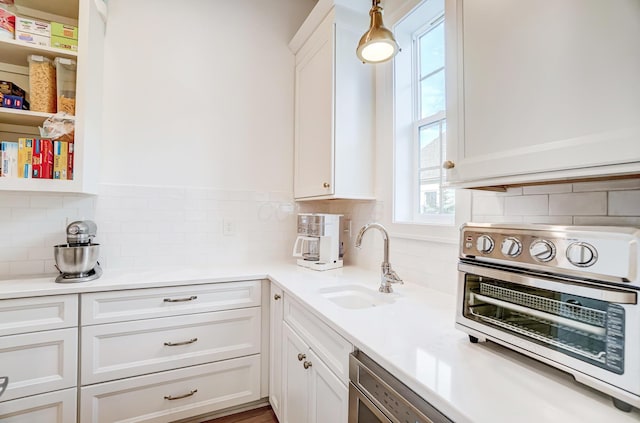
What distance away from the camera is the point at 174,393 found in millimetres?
1686

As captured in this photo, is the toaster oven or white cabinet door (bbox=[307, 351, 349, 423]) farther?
white cabinet door (bbox=[307, 351, 349, 423])

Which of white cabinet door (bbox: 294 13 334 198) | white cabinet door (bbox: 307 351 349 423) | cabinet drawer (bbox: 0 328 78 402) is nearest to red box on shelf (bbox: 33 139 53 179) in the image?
cabinet drawer (bbox: 0 328 78 402)

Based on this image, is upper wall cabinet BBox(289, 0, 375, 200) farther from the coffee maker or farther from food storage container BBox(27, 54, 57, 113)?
food storage container BBox(27, 54, 57, 113)

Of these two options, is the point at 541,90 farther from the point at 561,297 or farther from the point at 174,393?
the point at 174,393

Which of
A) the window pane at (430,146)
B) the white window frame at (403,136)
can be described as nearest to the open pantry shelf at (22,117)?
the white window frame at (403,136)

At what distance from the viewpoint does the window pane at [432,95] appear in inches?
67.4

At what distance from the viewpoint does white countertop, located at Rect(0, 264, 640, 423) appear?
587 millimetres

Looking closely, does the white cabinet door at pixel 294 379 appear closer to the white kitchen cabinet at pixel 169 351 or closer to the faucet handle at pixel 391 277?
the white kitchen cabinet at pixel 169 351

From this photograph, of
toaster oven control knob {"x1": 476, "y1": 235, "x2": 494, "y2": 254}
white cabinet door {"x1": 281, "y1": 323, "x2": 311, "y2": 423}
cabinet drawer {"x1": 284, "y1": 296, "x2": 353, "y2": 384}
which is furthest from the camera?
white cabinet door {"x1": 281, "y1": 323, "x2": 311, "y2": 423}

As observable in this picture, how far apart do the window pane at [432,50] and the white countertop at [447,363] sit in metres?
1.28

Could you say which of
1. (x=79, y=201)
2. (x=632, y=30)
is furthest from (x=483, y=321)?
(x=79, y=201)

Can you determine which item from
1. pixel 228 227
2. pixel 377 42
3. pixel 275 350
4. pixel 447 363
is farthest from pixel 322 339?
pixel 228 227

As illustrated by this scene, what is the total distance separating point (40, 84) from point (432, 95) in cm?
217

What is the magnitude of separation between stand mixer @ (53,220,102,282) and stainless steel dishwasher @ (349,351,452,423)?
1480mm
